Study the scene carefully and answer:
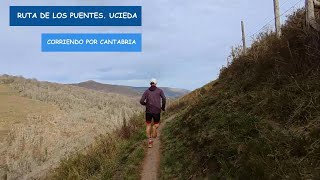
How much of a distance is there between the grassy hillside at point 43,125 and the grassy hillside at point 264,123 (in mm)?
12923

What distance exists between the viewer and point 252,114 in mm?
9102

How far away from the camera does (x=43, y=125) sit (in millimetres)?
44625

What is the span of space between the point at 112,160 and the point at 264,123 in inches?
281

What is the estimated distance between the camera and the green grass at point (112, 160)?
484 inches

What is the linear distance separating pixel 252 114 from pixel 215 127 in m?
1.27

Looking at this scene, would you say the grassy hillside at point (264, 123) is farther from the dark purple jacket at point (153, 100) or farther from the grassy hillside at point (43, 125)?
the grassy hillside at point (43, 125)

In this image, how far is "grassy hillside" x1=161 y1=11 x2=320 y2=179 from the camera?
6820 mm

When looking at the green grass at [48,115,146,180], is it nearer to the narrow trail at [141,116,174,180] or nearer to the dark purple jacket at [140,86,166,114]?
the narrow trail at [141,116,174,180]

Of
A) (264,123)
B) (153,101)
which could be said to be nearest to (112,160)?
(153,101)

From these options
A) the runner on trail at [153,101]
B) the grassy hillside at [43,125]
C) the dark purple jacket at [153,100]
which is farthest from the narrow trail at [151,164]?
the grassy hillside at [43,125]

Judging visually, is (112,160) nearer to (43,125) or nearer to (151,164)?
(151,164)

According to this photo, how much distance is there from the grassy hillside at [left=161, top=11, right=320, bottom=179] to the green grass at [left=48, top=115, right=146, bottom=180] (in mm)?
958

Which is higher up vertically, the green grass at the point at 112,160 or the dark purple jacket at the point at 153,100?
the dark purple jacket at the point at 153,100

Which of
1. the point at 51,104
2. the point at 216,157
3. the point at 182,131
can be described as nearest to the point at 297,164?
the point at 216,157
